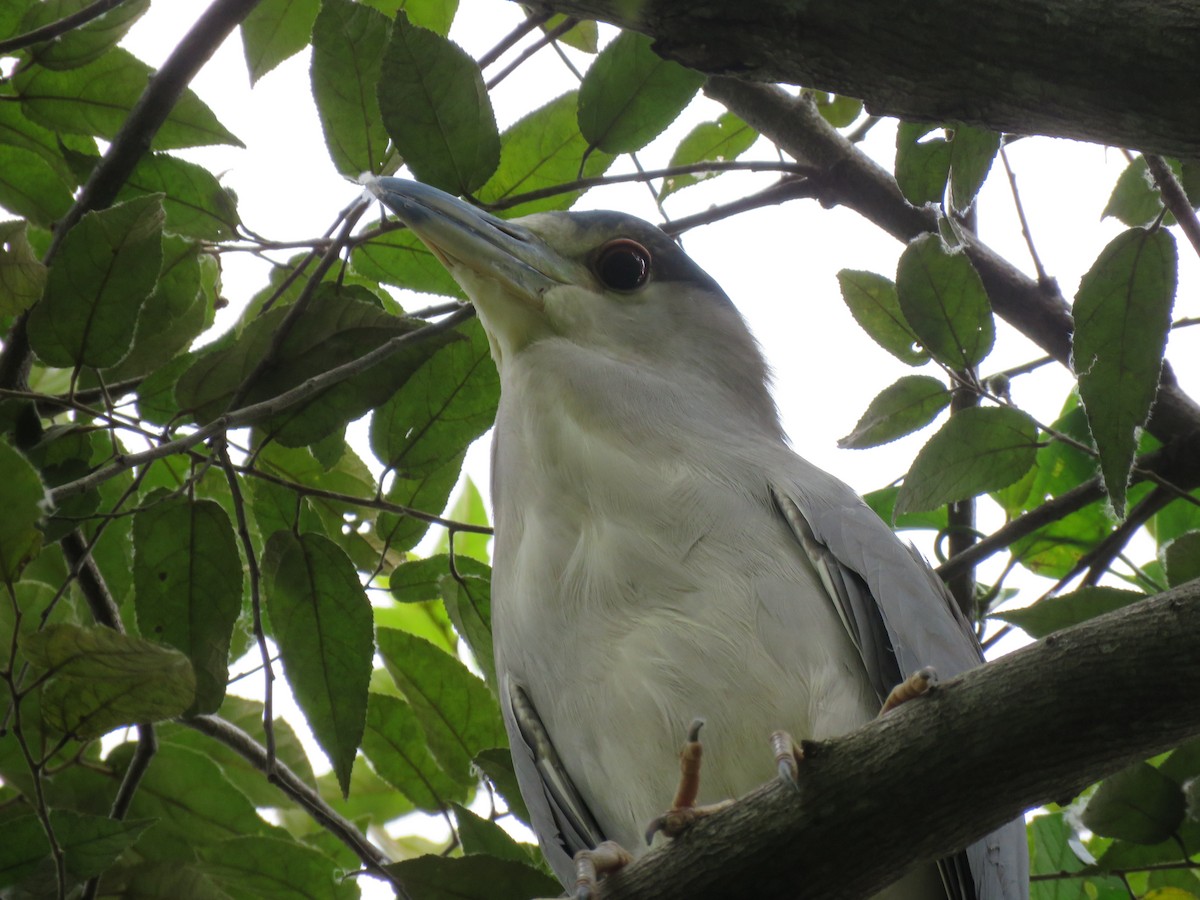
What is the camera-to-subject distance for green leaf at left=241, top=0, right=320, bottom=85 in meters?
2.75

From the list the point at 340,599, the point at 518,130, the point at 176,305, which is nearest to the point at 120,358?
the point at 176,305

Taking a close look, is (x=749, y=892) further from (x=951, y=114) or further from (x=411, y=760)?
(x=411, y=760)

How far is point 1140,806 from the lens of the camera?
2.28 m

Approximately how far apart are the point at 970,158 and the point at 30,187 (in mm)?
1838

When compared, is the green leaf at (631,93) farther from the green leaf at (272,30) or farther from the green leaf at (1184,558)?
the green leaf at (1184,558)

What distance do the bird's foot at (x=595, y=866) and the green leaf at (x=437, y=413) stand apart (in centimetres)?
99

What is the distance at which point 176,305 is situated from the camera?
245 centimetres

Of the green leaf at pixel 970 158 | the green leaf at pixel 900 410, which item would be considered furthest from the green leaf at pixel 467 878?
the green leaf at pixel 970 158

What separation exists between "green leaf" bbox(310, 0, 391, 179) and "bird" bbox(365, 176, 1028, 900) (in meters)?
0.09

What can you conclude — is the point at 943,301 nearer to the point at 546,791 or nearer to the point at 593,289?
the point at 593,289

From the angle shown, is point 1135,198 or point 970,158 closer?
point 970,158

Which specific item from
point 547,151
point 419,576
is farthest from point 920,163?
point 419,576

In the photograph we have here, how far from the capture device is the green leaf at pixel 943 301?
7.79 feet

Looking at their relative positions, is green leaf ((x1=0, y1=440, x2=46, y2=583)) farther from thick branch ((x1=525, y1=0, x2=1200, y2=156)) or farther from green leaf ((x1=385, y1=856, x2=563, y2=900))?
thick branch ((x1=525, y1=0, x2=1200, y2=156))
